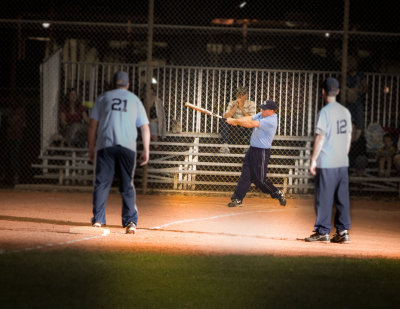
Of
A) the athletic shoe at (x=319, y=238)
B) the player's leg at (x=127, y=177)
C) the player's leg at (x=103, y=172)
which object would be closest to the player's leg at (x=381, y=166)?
the athletic shoe at (x=319, y=238)

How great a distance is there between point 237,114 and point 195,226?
5665mm

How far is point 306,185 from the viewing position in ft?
54.9

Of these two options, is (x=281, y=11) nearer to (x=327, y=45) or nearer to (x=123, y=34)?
(x=327, y=45)

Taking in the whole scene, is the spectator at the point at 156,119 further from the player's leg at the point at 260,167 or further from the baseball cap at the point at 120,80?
the baseball cap at the point at 120,80

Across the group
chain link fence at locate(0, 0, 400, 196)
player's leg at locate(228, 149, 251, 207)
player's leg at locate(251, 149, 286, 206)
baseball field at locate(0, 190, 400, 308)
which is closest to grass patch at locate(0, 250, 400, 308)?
baseball field at locate(0, 190, 400, 308)

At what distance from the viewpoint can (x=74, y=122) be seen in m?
17.3

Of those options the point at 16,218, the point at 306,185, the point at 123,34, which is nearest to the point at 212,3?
the point at 123,34

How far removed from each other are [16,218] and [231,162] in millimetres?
7012

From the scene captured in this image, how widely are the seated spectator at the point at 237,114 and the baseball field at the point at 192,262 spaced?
3609 millimetres

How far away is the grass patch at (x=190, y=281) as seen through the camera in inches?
235

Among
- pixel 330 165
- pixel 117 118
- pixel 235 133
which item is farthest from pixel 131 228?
pixel 235 133

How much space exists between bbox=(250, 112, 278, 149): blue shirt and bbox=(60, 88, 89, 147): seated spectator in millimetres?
5185

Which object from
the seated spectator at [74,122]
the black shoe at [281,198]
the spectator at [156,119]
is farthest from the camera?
the seated spectator at [74,122]

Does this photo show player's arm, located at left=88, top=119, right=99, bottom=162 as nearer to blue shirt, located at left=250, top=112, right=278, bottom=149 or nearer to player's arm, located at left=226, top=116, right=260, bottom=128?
player's arm, located at left=226, top=116, right=260, bottom=128
